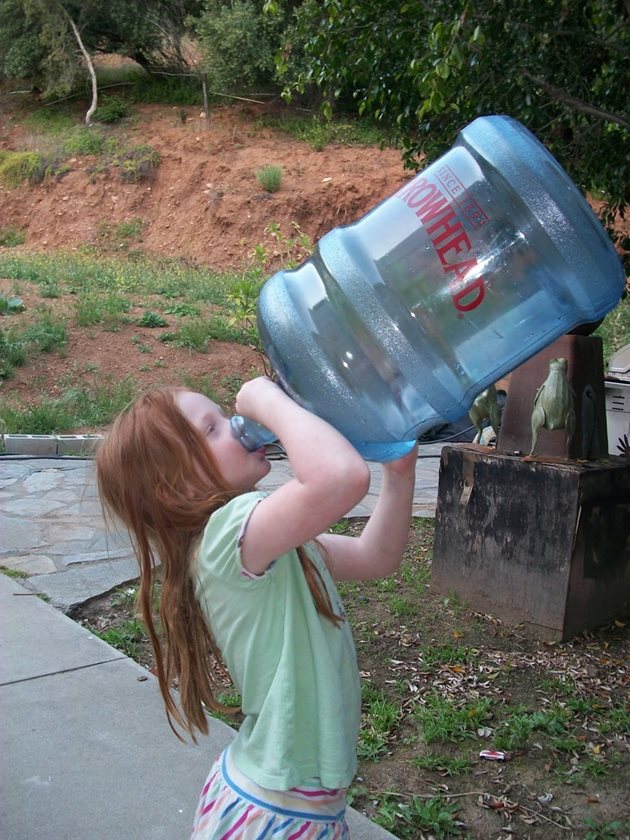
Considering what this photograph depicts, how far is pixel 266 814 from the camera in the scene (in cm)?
156

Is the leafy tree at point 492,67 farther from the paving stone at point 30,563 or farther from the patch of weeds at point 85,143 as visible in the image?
the patch of weeds at point 85,143

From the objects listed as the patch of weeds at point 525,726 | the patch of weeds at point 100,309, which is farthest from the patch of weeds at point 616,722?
the patch of weeds at point 100,309

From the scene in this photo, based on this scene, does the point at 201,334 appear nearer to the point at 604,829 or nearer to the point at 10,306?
the point at 10,306

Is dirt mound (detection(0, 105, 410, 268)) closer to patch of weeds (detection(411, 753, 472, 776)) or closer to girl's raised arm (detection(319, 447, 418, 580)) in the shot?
patch of weeds (detection(411, 753, 472, 776))

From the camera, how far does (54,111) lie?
26.8 meters

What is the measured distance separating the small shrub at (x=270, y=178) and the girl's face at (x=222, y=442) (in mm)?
21025

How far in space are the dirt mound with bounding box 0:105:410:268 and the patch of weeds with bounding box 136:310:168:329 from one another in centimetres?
892

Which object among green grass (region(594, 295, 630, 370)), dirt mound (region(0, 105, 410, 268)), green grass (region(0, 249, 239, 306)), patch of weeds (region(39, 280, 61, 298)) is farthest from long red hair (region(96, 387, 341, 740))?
dirt mound (region(0, 105, 410, 268))

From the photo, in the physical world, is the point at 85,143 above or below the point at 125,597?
above

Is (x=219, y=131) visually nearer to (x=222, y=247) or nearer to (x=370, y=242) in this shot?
(x=222, y=247)

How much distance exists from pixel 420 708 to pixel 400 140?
3.45 m

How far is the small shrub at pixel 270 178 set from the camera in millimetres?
21953

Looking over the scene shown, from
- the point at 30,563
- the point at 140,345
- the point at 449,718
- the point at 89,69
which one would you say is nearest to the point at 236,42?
the point at 89,69

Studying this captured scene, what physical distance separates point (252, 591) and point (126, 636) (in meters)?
2.72
